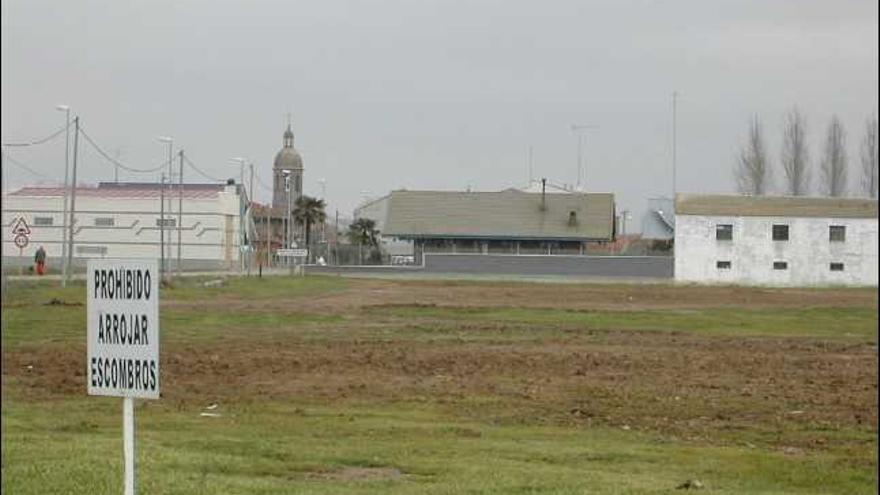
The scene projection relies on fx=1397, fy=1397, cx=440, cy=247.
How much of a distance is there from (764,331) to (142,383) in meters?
35.8

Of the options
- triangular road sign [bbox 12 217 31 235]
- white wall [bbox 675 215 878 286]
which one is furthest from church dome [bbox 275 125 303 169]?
white wall [bbox 675 215 878 286]

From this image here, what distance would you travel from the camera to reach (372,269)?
104625 millimetres

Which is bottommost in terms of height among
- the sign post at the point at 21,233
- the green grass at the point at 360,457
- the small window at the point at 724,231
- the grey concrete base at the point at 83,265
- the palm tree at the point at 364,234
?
the green grass at the point at 360,457

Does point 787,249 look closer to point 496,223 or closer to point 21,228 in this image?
point 21,228

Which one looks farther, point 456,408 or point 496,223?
point 496,223

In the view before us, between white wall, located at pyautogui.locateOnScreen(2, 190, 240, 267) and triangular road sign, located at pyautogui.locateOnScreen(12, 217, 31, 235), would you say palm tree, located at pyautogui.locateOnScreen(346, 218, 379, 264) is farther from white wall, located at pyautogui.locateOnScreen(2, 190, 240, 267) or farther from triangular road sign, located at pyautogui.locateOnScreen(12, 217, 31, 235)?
triangular road sign, located at pyautogui.locateOnScreen(12, 217, 31, 235)

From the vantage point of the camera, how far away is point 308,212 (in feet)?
387

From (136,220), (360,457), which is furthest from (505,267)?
(360,457)

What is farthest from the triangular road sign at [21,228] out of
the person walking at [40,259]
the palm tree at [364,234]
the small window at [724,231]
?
the palm tree at [364,234]

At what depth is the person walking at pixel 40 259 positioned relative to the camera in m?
55.3

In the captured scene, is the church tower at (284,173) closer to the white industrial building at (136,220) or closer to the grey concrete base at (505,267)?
the grey concrete base at (505,267)

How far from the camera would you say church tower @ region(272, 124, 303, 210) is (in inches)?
5113

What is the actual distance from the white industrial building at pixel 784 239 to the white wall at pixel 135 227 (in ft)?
60.8

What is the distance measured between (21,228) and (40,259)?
15.5 m
